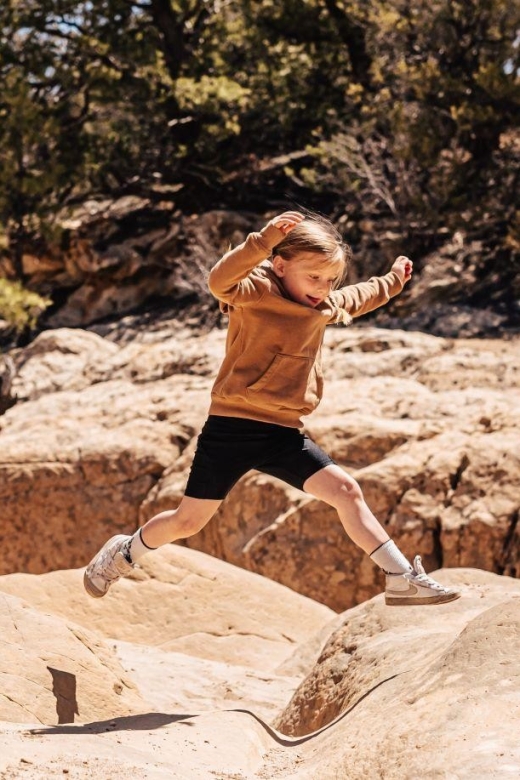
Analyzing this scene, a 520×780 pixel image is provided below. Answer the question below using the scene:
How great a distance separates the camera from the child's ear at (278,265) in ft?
13.8

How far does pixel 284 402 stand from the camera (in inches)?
165

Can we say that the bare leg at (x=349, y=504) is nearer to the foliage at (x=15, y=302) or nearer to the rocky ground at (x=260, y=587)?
the rocky ground at (x=260, y=587)

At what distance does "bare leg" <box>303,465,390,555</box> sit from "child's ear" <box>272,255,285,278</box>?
0.76 m

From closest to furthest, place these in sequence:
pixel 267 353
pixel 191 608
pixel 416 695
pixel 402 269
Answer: pixel 416 695 → pixel 267 353 → pixel 402 269 → pixel 191 608

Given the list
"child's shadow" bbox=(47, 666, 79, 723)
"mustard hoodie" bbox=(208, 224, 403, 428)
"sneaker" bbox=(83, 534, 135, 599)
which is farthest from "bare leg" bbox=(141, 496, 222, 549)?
"child's shadow" bbox=(47, 666, 79, 723)

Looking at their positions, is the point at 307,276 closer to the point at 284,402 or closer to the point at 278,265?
the point at 278,265

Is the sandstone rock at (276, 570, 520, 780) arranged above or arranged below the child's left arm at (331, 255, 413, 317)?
below

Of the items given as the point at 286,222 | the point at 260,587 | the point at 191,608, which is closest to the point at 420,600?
the point at 286,222

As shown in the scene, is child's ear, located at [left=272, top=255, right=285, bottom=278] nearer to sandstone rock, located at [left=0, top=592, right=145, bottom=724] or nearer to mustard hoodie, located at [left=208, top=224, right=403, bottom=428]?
mustard hoodie, located at [left=208, top=224, right=403, bottom=428]

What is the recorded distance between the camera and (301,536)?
6965mm

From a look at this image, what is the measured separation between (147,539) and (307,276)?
1.21m

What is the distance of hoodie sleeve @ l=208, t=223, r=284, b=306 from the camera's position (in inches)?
152

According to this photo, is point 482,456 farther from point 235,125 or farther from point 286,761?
point 235,125

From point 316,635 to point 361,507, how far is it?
158 cm
